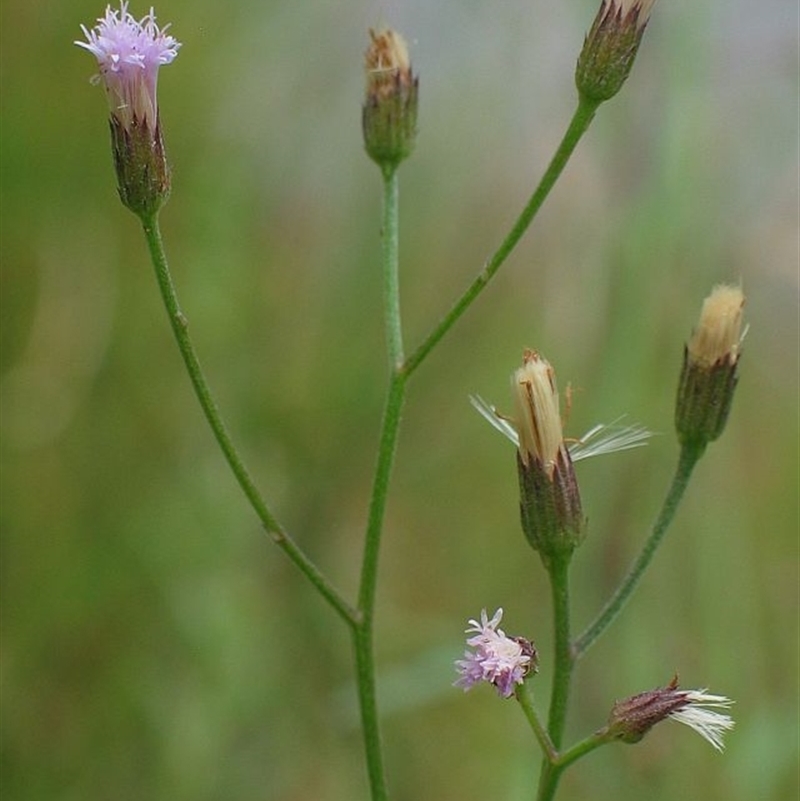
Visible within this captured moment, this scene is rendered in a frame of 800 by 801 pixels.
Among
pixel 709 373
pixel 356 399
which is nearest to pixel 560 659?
pixel 709 373

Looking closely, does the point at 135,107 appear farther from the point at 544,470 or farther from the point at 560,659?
the point at 560,659

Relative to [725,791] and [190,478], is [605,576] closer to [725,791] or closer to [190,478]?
[725,791]

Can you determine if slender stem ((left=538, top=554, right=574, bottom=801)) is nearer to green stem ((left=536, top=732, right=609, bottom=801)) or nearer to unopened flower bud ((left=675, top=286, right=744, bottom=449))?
green stem ((left=536, top=732, right=609, bottom=801))

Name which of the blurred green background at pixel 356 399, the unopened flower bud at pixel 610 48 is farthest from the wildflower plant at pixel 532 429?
the blurred green background at pixel 356 399

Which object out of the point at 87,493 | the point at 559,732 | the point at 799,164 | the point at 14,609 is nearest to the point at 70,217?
the point at 87,493

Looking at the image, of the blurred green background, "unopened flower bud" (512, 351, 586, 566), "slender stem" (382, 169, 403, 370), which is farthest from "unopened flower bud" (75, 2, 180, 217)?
the blurred green background

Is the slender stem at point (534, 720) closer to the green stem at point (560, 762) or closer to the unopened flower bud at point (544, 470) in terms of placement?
the green stem at point (560, 762)
